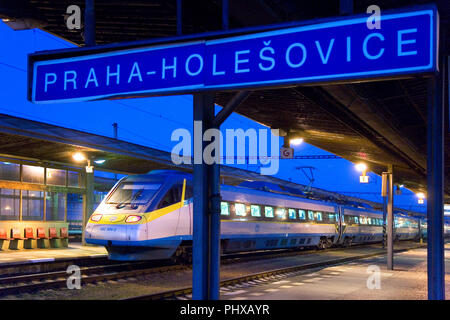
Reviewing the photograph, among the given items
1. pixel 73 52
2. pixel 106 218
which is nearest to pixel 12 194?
pixel 106 218

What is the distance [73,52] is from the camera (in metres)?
4.27

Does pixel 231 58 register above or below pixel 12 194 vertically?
above

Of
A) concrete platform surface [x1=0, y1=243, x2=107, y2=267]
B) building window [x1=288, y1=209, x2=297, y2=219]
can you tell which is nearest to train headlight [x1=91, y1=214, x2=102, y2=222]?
concrete platform surface [x1=0, y1=243, x2=107, y2=267]

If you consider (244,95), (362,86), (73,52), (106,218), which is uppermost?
(362,86)

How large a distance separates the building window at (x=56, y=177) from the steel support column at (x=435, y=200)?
1748cm

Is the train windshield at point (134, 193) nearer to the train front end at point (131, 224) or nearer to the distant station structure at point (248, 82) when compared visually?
the train front end at point (131, 224)

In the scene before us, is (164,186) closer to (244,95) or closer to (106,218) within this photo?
(106,218)

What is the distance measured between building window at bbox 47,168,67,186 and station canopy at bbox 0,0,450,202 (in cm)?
1147

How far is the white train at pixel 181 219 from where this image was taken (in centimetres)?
1267

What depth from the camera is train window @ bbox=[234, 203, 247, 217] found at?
56.0 ft

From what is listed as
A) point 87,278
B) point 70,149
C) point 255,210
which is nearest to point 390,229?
point 255,210

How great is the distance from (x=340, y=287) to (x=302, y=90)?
519 cm

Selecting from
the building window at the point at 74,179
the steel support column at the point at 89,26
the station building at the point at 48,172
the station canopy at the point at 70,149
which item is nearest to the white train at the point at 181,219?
the station canopy at the point at 70,149
